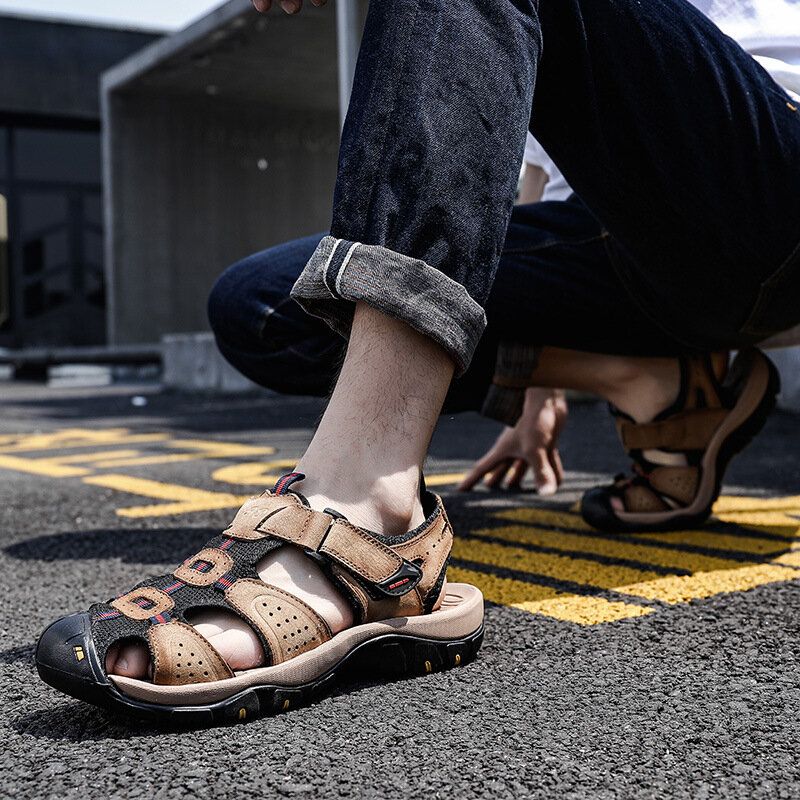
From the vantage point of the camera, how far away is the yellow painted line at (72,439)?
14.1 ft

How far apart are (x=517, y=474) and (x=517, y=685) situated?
4.64 feet

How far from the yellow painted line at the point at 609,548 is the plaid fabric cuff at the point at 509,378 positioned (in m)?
0.23

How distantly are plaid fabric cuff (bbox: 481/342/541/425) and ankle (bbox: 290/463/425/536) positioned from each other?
0.84 m

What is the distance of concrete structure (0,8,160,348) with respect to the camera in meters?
17.7

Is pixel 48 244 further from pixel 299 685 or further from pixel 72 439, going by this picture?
pixel 299 685

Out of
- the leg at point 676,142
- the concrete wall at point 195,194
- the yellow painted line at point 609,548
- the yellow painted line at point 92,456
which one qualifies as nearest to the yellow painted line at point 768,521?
the yellow painted line at point 609,548

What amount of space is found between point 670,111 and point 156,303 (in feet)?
51.6

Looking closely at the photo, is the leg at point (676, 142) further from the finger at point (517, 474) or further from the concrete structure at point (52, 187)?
the concrete structure at point (52, 187)

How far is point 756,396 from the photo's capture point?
1904 mm

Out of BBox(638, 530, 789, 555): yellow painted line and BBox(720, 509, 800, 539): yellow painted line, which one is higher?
BBox(638, 530, 789, 555): yellow painted line

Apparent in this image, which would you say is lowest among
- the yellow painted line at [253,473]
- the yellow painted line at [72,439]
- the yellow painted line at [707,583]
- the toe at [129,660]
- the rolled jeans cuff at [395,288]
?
the yellow painted line at [72,439]

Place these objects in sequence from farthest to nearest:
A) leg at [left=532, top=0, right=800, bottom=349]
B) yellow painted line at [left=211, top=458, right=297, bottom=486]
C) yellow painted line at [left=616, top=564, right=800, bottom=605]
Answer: yellow painted line at [left=211, top=458, right=297, bottom=486]
yellow painted line at [left=616, top=564, right=800, bottom=605]
leg at [left=532, top=0, right=800, bottom=349]

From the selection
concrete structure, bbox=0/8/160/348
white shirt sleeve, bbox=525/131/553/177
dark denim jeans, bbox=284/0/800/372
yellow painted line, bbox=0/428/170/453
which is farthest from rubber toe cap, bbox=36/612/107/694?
concrete structure, bbox=0/8/160/348

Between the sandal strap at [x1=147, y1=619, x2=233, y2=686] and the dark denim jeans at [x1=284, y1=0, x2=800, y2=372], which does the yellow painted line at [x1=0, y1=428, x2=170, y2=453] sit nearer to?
the dark denim jeans at [x1=284, y1=0, x2=800, y2=372]
